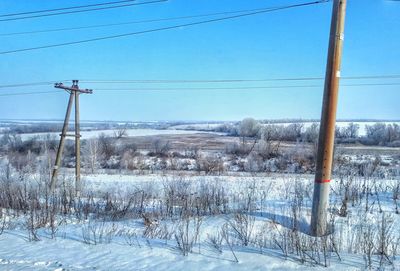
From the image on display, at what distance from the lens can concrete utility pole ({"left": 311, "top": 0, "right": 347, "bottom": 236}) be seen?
716 centimetres

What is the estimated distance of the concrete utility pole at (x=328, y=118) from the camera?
716 centimetres

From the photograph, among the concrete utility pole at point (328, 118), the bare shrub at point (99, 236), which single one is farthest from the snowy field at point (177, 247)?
the concrete utility pole at point (328, 118)

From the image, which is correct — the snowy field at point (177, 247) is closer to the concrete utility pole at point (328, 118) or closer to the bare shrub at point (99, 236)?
the bare shrub at point (99, 236)

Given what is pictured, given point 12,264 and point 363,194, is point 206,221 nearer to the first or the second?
point 12,264

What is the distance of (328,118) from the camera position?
23.9ft

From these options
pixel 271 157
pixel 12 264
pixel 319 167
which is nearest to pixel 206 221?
pixel 319 167

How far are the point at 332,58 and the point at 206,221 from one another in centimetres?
430

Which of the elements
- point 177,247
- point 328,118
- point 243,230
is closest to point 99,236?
point 177,247

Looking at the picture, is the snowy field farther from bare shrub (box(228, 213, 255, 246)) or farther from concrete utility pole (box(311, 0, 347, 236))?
concrete utility pole (box(311, 0, 347, 236))

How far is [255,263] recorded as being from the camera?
5.17 m

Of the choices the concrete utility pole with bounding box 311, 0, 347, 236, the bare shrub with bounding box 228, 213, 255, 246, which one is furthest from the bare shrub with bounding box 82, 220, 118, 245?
the concrete utility pole with bounding box 311, 0, 347, 236

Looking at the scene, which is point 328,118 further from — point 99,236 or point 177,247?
point 99,236

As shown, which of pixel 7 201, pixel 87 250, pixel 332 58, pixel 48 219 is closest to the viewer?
pixel 87 250

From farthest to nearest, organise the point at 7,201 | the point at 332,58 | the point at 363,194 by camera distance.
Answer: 1. the point at 7,201
2. the point at 363,194
3. the point at 332,58
